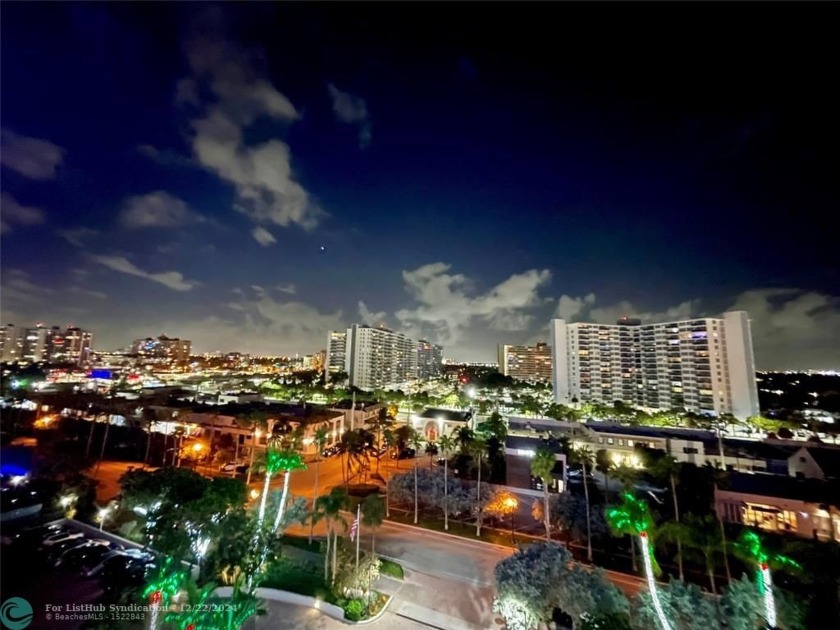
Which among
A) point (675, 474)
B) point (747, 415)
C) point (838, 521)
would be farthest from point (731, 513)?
point (747, 415)

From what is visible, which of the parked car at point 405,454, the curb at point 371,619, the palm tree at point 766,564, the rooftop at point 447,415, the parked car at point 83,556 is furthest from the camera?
the rooftop at point 447,415

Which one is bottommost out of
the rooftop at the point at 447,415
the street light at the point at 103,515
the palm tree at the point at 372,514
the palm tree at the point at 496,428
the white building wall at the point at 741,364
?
the street light at the point at 103,515

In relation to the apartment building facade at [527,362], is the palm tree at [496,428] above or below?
below

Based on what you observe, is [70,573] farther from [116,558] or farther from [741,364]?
[741,364]

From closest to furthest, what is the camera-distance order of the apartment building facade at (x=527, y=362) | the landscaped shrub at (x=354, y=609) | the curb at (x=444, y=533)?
the landscaped shrub at (x=354, y=609), the curb at (x=444, y=533), the apartment building facade at (x=527, y=362)

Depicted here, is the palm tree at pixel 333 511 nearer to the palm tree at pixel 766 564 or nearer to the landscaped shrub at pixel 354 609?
the landscaped shrub at pixel 354 609

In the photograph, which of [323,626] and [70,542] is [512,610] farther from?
[70,542]

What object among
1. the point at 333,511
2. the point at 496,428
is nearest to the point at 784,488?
the point at 496,428

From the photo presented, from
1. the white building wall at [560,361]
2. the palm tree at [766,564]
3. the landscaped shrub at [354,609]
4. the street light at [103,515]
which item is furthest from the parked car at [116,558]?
the white building wall at [560,361]
